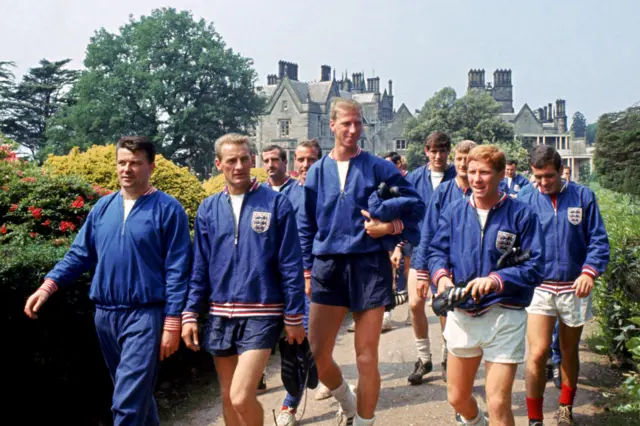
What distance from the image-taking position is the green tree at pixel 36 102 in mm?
57750

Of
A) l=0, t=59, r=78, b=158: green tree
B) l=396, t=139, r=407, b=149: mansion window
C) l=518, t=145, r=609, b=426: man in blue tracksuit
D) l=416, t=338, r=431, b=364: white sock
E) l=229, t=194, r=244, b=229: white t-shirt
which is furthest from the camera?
l=396, t=139, r=407, b=149: mansion window

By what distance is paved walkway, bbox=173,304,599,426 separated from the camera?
5.82 meters

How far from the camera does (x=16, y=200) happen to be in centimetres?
692

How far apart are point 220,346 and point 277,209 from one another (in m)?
0.95

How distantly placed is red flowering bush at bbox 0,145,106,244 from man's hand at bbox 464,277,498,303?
13.6ft

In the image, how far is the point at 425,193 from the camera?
7512mm

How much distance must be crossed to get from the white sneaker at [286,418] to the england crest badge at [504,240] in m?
2.39

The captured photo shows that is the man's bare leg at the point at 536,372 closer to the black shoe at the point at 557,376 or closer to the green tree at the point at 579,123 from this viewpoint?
the black shoe at the point at 557,376

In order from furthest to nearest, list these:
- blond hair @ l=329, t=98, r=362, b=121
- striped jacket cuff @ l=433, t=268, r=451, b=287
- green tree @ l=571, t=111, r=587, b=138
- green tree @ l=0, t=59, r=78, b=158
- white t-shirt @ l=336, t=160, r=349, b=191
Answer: green tree @ l=571, t=111, r=587, b=138 < green tree @ l=0, t=59, r=78, b=158 < white t-shirt @ l=336, t=160, r=349, b=191 < blond hair @ l=329, t=98, r=362, b=121 < striped jacket cuff @ l=433, t=268, r=451, b=287

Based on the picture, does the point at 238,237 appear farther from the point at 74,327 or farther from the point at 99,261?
the point at 74,327

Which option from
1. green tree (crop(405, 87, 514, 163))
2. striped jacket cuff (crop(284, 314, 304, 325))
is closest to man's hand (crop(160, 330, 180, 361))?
striped jacket cuff (crop(284, 314, 304, 325))

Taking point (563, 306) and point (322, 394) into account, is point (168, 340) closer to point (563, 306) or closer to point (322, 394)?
point (322, 394)

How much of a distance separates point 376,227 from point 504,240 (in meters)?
0.92

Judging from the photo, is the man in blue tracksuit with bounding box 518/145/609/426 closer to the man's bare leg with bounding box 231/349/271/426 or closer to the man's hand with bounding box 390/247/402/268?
the man's hand with bounding box 390/247/402/268
